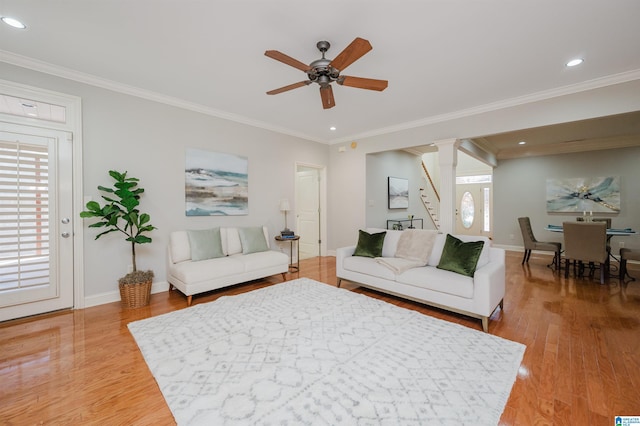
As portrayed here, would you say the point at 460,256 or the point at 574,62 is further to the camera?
A: the point at 460,256

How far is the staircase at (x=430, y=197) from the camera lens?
7918 millimetres

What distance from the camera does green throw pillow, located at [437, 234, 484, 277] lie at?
286cm

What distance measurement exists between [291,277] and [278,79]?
3.05 meters

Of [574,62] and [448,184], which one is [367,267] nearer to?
[448,184]

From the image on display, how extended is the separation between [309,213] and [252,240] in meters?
2.49

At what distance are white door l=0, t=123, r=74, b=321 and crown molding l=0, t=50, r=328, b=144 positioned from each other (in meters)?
0.68

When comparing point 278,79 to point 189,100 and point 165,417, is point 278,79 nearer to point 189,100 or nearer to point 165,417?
point 189,100

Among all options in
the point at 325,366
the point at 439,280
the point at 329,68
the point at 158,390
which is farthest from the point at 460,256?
the point at 158,390

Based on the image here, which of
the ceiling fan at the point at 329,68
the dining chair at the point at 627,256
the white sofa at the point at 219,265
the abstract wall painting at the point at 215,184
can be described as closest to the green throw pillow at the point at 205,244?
the white sofa at the point at 219,265

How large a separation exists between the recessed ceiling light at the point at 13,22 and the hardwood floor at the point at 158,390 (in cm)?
282

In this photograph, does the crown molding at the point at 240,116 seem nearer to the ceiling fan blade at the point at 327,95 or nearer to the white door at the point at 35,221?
the white door at the point at 35,221

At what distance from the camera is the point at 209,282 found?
11.2 ft

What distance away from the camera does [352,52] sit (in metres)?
2.08

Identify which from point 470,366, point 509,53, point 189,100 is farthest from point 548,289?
point 189,100
